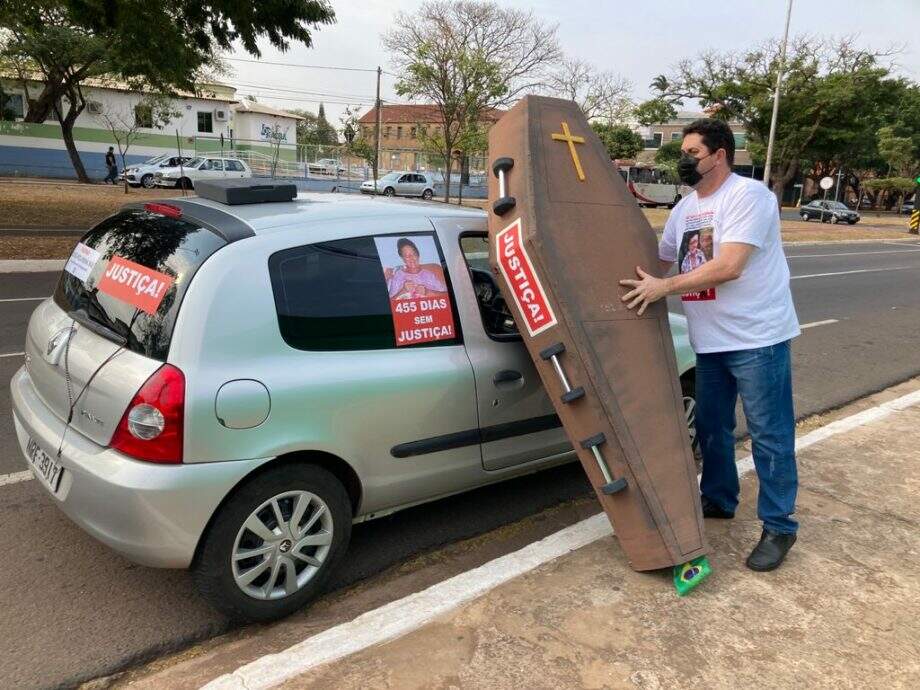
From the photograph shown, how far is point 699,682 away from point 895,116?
68.7 metres

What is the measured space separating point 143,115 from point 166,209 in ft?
125

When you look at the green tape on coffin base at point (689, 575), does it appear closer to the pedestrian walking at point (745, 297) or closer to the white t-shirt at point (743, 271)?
the pedestrian walking at point (745, 297)

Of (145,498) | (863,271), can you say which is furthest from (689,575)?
(863,271)

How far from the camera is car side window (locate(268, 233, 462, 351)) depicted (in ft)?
8.84

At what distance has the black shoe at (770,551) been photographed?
3092 millimetres

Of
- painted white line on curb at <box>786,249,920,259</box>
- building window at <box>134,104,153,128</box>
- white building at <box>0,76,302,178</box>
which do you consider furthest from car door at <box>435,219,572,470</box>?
building window at <box>134,104,153,128</box>

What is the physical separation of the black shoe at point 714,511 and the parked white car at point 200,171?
28.8 metres

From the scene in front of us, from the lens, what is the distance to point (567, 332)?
9.24 feet

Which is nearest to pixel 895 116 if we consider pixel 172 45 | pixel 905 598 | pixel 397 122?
pixel 397 122

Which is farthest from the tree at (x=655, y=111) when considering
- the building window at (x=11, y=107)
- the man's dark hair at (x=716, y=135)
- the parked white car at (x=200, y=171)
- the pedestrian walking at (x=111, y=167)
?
the man's dark hair at (x=716, y=135)

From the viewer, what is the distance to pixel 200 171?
30.7m

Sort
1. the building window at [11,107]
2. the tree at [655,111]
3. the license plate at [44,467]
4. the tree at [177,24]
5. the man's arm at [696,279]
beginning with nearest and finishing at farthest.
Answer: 1. the license plate at [44,467]
2. the man's arm at [696,279]
3. the tree at [177,24]
4. the building window at [11,107]
5. the tree at [655,111]

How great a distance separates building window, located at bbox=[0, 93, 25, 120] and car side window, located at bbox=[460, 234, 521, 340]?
137ft

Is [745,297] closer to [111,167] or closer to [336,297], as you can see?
[336,297]
